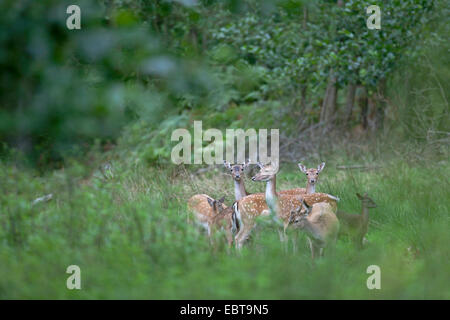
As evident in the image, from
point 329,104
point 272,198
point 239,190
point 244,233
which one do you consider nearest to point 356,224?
point 272,198

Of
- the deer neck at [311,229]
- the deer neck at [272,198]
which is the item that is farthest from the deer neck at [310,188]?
the deer neck at [311,229]

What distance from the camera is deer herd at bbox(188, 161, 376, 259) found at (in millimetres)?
5707

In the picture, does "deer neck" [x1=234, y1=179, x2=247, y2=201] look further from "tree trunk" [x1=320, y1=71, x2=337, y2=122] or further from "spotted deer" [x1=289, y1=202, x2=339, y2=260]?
"tree trunk" [x1=320, y1=71, x2=337, y2=122]

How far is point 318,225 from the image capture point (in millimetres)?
5707

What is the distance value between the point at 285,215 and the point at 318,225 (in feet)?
2.04

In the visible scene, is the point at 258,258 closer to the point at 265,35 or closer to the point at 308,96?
the point at 265,35

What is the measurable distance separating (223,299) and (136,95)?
247 cm

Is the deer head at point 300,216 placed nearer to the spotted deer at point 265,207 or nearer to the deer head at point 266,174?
the spotted deer at point 265,207

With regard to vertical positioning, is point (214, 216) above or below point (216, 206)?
below

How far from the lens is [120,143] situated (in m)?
16.1

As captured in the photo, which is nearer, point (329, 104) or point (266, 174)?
point (266, 174)

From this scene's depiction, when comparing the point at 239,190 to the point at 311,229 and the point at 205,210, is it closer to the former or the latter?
the point at 205,210

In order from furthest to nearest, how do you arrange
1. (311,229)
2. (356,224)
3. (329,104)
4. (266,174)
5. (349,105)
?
(329,104) < (349,105) < (266,174) < (356,224) < (311,229)

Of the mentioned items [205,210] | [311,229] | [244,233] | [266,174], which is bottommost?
[244,233]
